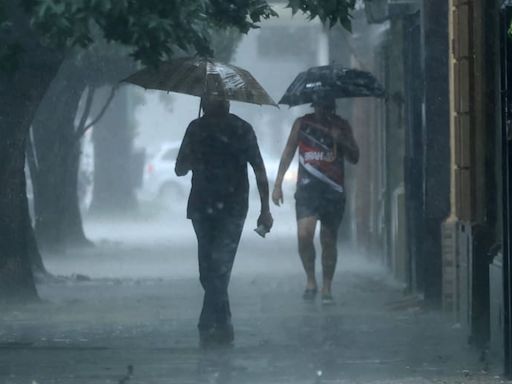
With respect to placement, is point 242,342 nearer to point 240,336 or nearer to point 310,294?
point 240,336

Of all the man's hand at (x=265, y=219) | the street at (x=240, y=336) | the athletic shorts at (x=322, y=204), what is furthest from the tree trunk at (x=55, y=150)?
the man's hand at (x=265, y=219)

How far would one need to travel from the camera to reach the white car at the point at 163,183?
49.6m

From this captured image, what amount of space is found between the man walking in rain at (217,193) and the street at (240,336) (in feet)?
1.00

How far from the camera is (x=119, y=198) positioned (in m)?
39.1

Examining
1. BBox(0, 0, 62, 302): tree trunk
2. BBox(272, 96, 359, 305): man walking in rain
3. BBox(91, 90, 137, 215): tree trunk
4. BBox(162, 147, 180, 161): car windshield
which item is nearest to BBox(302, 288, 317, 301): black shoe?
BBox(272, 96, 359, 305): man walking in rain

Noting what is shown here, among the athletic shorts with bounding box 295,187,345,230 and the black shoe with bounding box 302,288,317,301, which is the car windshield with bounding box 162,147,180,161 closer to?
the black shoe with bounding box 302,288,317,301

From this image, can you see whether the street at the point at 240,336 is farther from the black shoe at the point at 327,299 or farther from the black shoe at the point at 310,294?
the black shoe at the point at 310,294

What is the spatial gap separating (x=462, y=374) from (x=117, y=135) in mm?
29211

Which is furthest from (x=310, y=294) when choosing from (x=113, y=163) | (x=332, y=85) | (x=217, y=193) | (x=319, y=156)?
(x=113, y=163)

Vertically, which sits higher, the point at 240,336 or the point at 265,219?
the point at 265,219

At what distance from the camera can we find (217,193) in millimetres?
11039

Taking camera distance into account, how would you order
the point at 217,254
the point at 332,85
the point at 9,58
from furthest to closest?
the point at 332,85
the point at 9,58
the point at 217,254

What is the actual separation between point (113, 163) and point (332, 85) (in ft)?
77.1

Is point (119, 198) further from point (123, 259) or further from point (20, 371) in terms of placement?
point (20, 371)
